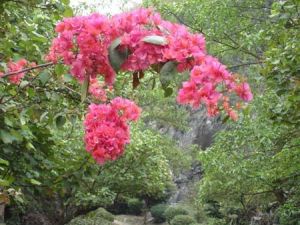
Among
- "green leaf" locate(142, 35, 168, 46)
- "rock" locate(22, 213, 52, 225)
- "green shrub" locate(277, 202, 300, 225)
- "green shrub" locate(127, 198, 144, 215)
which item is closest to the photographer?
"green leaf" locate(142, 35, 168, 46)

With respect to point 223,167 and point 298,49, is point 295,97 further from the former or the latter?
point 223,167

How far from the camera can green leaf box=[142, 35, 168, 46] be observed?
1.78 meters

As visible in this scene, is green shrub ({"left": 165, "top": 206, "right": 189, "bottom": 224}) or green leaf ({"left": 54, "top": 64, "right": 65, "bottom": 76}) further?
green shrub ({"left": 165, "top": 206, "right": 189, "bottom": 224})

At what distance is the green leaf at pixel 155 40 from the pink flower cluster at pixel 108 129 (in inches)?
26.6

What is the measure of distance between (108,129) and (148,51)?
25.1 inches

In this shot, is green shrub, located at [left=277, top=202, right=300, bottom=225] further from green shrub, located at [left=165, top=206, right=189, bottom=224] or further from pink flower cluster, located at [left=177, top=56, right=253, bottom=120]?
green shrub, located at [left=165, top=206, right=189, bottom=224]

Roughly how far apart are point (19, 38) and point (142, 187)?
9.29 m

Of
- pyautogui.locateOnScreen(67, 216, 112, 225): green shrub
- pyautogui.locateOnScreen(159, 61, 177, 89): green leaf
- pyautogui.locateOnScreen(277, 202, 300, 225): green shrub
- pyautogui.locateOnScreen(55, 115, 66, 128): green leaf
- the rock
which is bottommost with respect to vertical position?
pyautogui.locateOnScreen(67, 216, 112, 225): green shrub

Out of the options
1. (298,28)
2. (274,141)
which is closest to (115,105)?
(298,28)

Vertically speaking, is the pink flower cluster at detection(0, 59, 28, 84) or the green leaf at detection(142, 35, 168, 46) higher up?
the green leaf at detection(142, 35, 168, 46)

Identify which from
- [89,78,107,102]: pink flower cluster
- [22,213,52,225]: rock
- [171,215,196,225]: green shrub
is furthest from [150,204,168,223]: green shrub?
[89,78,107,102]: pink flower cluster

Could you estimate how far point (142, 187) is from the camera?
1281 cm

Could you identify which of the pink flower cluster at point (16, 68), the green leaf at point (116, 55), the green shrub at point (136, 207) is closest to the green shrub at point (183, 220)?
the green shrub at point (136, 207)

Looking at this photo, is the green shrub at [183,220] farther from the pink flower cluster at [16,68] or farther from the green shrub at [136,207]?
the pink flower cluster at [16,68]
